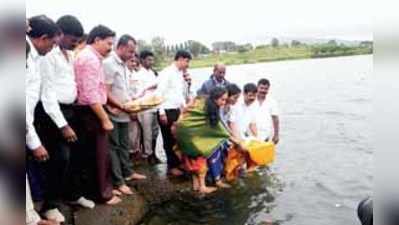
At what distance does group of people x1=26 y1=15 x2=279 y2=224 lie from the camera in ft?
7.72

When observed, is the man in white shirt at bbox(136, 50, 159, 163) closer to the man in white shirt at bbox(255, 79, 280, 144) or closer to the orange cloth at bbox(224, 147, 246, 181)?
the orange cloth at bbox(224, 147, 246, 181)

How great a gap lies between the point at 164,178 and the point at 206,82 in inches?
33.1

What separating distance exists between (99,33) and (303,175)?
2.48 m

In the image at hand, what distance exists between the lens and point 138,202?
3.31 m

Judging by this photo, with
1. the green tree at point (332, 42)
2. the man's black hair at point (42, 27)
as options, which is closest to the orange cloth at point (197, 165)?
the green tree at point (332, 42)

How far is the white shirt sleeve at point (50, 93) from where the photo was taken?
235 centimetres

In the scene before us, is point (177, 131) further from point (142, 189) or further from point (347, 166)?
point (347, 166)

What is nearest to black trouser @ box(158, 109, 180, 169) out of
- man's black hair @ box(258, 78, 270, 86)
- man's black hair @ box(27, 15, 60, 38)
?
man's black hair @ box(258, 78, 270, 86)

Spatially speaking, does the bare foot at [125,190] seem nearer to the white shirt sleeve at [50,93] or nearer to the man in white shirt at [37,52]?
the white shirt sleeve at [50,93]

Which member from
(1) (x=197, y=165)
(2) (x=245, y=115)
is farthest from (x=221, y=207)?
(2) (x=245, y=115)

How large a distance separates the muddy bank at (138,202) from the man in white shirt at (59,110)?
0.50 ft

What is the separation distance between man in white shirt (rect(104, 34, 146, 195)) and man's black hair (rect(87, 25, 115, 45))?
228 millimetres

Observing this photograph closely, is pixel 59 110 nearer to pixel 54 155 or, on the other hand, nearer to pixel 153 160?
pixel 54 155

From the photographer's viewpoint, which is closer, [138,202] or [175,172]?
[138,202]
